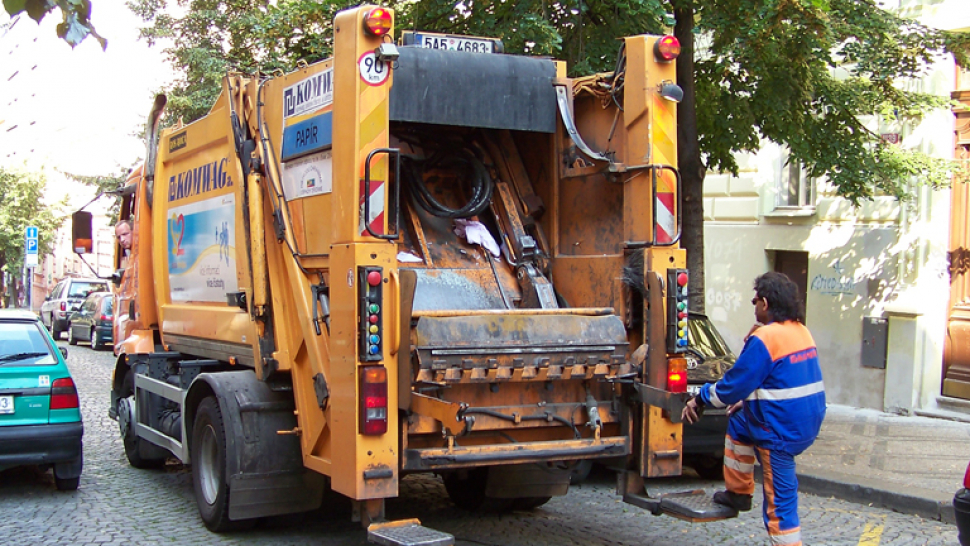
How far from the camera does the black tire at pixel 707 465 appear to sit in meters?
8.09

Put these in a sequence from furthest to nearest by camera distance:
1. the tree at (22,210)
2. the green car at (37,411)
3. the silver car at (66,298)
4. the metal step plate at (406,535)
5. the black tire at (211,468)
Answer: the tree at (22,210)
the silver car at (66,298)
the green car at (37,411)
the black tire at (211,468)
the metal step plate at (406,535)

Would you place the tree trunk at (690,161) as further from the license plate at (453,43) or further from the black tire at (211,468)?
the black tire at (211,468)

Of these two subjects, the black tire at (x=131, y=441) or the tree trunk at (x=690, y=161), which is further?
the tree trunk at (x=690, y=161)

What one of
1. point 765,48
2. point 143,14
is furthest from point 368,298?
point 143,14

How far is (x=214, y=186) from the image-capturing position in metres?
6.76

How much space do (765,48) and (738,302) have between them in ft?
19.8

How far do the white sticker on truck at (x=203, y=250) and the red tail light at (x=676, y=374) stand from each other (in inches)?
112

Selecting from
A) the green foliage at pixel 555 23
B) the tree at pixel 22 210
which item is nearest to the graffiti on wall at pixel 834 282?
the green foliage at pixel 555 23

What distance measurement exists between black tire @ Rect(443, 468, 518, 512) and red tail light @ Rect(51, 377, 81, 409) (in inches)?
114

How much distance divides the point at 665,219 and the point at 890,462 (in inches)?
178

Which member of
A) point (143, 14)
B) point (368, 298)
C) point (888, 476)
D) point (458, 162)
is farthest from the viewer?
point (143, 14)

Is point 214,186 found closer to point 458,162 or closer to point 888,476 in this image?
point 458,162

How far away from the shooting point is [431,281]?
6074 mm

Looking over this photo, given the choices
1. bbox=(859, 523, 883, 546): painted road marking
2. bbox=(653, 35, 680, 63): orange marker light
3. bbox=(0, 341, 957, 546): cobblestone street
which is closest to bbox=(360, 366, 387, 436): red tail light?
bbox=(0, 341, 957, 546): cobblestone street
